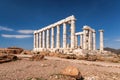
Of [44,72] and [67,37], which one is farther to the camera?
[67,37]

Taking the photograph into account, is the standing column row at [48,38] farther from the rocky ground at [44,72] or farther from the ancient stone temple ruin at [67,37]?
the rocky ground at [44,72]

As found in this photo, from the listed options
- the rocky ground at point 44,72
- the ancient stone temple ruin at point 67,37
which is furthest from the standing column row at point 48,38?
the rocky ground at point 44,72

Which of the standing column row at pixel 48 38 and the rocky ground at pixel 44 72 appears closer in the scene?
the rocky ground at pixel 44 72

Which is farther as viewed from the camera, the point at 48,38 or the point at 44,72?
the point at 48,38

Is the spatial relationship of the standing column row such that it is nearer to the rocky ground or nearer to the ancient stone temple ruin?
the ancient stone temple ruin

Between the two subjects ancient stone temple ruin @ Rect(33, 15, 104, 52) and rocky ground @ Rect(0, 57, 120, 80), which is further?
ancient stone temple ruin @ Rect(33, 15, 104, 52)

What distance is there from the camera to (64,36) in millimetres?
40219

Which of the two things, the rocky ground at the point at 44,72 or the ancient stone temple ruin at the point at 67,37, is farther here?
the ancient stone temple ruin at the point at 67,37

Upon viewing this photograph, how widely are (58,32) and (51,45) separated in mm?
5681

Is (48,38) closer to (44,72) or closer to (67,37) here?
(67,37)

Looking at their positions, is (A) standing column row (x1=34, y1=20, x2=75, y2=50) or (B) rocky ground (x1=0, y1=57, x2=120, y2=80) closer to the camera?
(B) rocky ground (x1=0, y1=57, x2=120, y2=80)

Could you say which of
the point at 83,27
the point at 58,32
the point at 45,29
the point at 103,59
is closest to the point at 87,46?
the point at 83,27

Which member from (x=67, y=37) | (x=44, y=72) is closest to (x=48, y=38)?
(x=67, y=37)

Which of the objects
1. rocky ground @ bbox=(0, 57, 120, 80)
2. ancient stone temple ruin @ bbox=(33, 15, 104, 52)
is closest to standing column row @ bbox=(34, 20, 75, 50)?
ancient stone temple ruin @ bbox=(33, 15, 104, 52)
